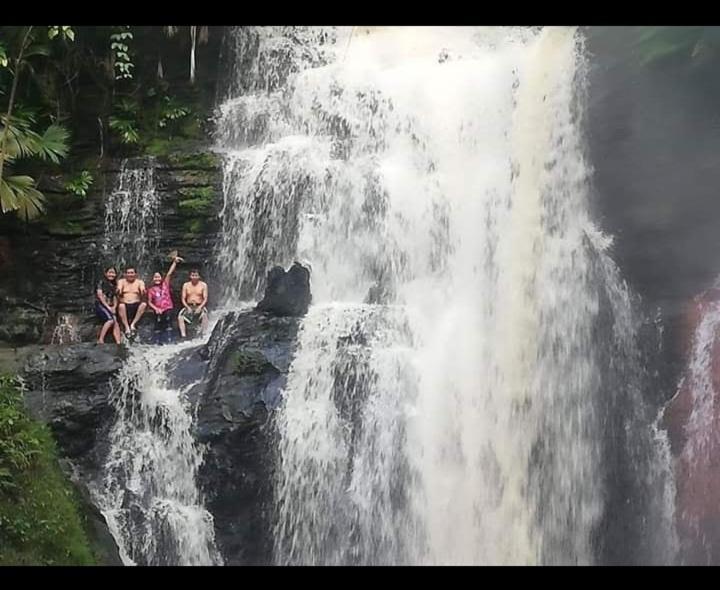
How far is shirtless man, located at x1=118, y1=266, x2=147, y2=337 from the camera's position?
906 cm

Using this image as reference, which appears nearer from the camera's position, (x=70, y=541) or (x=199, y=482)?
(x=70, y=541)

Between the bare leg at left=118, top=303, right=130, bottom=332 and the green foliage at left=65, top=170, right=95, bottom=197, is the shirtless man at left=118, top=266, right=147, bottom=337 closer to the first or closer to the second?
the bare leg at left=118, top=303, right=130, bottom=332

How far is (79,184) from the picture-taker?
9969mm

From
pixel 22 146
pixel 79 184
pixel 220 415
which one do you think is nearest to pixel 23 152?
pixel 22 146

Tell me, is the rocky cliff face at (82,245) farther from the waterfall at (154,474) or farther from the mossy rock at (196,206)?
the waterfall at (154,474)

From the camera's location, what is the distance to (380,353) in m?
7.97

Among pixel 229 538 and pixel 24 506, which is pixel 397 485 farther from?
pixel 24 506

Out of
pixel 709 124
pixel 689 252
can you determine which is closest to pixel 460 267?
pixel 689 252

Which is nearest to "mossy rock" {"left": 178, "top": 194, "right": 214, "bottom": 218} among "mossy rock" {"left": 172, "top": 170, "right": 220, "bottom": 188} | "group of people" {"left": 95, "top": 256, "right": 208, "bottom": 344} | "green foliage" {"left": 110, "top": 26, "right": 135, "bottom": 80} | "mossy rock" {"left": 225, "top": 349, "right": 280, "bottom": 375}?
"mossy rock" {"left": 172, "top": 170, "right": 220, "bottom": 188}

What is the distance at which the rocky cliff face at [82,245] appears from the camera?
377 inches

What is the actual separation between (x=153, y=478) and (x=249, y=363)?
1.43 metres
